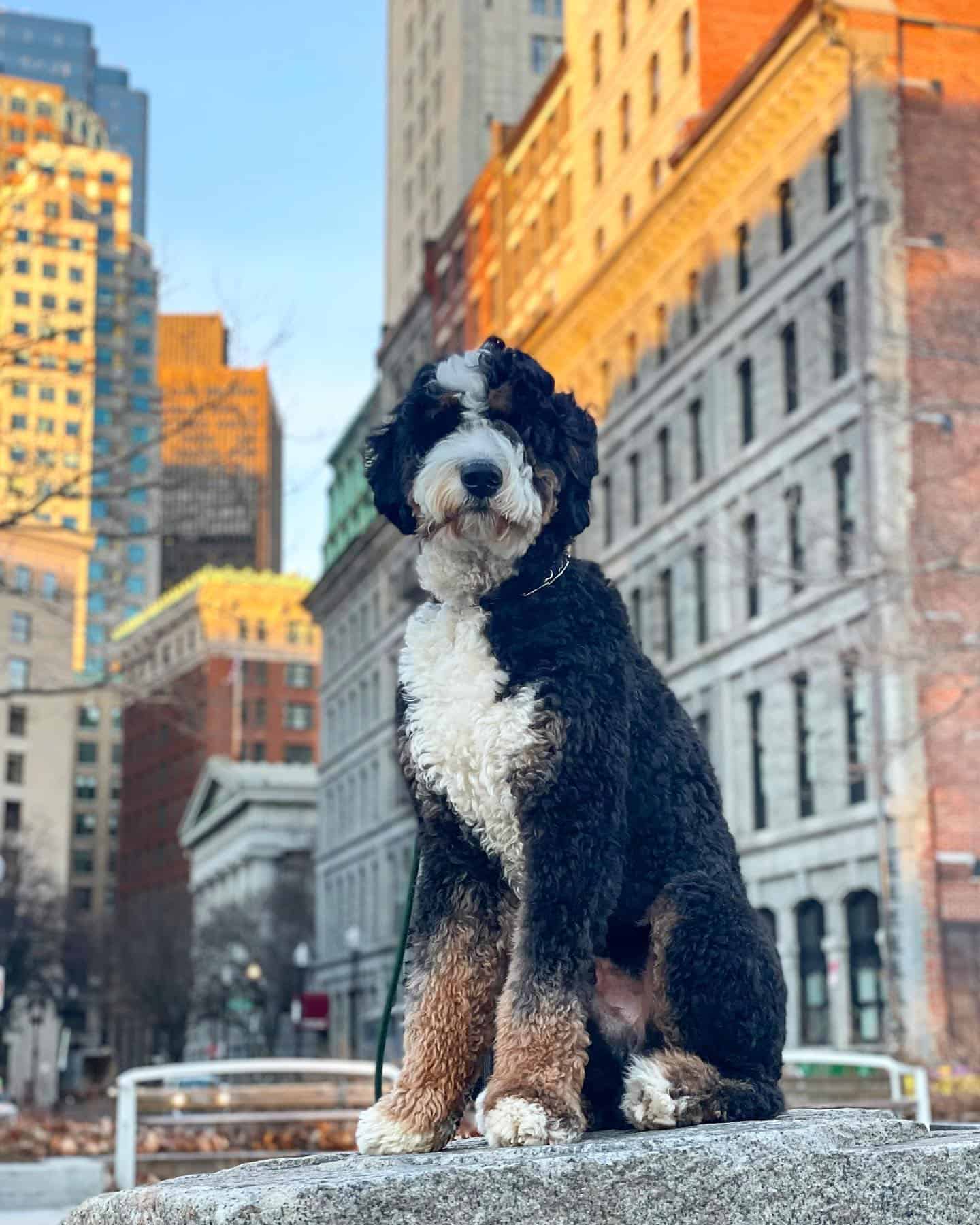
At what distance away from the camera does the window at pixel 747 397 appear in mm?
40750

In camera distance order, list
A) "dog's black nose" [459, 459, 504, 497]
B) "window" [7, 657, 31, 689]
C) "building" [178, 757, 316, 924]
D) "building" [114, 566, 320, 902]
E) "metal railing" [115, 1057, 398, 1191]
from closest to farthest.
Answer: "dog's black nose" [459, 459, 504, 497] < "metal railing" [115, 1057, 398, 1191] < "window" [7, 657, 31, 689] < "building" [178, 757, 316, 924] < "building" [114, 566, 320, 902]

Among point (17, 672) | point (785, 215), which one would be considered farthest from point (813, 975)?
point (17, 672)

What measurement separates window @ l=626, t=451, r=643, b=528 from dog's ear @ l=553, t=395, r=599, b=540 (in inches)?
1670

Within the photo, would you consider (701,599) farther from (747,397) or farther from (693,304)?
(693,304)

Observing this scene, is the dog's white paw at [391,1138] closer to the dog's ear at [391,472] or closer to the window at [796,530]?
the dog's ear at [391,472]

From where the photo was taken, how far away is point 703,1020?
4.17 m

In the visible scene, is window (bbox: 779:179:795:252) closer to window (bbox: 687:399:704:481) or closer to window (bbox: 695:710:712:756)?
window (bbox: 687:399:704:481)

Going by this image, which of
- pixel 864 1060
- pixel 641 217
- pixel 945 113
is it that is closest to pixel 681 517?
pixel 641 217

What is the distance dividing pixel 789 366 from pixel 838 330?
3740 mm

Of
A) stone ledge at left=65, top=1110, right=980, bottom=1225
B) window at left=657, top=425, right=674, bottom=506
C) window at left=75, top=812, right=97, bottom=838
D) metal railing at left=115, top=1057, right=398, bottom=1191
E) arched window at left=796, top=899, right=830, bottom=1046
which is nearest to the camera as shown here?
stone ledge at left=65, top=1110, right=980, bottom=1225

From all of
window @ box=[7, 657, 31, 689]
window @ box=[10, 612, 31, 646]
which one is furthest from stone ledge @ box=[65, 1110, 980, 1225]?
window @ box=[7, 657, 31, 689]

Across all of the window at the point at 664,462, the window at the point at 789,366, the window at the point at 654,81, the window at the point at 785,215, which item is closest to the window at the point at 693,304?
the window at the point at 664,462

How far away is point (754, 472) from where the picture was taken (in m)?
39.5

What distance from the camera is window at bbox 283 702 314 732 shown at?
137 metres
